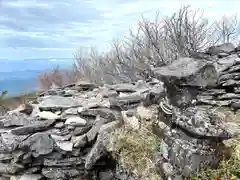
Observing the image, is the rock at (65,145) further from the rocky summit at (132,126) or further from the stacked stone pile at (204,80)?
the stacked stone pile at (204,80)

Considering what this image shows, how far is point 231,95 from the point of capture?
11.8ft

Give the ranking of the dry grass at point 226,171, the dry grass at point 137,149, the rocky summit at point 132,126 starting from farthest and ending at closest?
the dry grass at point 137,149, the rocky summit at point 132,126, the dry grass at point 226,171

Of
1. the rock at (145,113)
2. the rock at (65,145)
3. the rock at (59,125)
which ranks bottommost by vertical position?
the rock at (65,145)

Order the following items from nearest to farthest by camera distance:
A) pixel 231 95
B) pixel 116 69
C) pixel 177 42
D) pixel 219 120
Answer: pixel 219 120 → pixel 231 95 → pixel 177 42 → pixel 116 69

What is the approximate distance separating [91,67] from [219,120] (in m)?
12.3

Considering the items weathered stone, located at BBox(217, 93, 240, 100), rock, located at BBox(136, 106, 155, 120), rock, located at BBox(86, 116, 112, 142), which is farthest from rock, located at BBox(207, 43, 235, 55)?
rock, located at BBox(86, 116, 112, 142)

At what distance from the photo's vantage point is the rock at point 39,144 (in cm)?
412

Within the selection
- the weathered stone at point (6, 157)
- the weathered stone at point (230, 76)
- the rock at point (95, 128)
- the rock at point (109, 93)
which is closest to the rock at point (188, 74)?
the weathered stone at point (230, 76)

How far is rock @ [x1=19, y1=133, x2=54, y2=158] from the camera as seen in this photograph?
4.12 m

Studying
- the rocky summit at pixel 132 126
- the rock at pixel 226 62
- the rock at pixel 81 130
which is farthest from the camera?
the rock at pixel 81 130

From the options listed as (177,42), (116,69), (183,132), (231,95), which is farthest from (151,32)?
(183,132)

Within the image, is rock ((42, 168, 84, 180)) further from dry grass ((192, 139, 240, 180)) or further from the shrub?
the shrub

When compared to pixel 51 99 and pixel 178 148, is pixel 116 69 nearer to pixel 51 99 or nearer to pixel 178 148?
pixel 51 99

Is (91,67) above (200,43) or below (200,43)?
below
